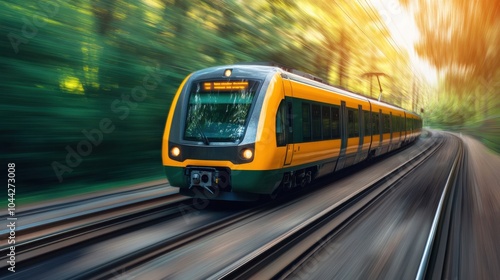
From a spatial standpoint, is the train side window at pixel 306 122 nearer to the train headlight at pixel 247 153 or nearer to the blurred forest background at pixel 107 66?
the train headlight at pixel 247 153

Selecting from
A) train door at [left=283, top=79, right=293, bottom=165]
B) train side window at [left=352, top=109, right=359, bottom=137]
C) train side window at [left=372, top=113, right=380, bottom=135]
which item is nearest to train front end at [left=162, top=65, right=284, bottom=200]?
train door at [left=283, top=79, right=293, bottom=165]

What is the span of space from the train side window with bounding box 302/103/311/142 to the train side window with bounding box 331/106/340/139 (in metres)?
1.68

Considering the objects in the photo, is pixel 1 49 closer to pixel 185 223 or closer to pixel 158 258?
pixel 185 223

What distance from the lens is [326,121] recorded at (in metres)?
9.84

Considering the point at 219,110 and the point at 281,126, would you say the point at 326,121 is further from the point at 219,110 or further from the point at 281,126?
the point at 219,110

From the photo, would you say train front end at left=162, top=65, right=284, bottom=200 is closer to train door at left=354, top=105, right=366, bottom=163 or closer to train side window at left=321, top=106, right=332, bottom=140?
train side window at left=321, top=106, right=332, bottom=140

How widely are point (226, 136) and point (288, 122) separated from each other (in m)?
1.24

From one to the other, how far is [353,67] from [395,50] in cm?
289

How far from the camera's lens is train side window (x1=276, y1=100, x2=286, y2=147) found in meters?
7.33

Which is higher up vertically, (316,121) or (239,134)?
(316,121)

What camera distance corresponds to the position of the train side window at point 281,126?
733 cm

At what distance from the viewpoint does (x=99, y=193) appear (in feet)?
30.4

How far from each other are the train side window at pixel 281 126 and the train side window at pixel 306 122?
1001 millimetres

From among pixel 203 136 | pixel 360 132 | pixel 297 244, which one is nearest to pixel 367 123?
pixel 360 132
